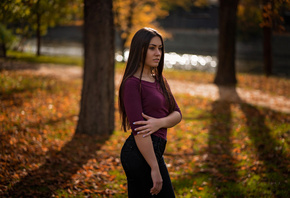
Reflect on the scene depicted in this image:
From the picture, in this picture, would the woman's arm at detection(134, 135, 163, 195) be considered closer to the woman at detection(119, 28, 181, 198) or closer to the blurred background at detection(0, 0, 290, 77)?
the woman at detection(119, 28, 181, 198)

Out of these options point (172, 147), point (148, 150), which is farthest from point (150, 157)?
point (172, 147)

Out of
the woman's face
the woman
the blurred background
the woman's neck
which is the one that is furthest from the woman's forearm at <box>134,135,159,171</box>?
the blurred background

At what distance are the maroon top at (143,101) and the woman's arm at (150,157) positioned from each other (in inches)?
3.5

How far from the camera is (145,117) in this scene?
2268 mm

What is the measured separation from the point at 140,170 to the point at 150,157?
6.6 inches

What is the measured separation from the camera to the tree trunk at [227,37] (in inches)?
528

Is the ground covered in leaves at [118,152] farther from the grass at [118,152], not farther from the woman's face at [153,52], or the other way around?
the woman's face at [153,52]

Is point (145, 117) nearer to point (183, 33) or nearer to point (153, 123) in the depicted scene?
point (153, 123)

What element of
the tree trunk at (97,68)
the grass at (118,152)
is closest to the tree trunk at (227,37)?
the grass at (118,152)

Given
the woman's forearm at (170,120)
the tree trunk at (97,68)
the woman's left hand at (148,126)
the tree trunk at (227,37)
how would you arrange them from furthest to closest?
the tree trunk at (227,37) → the tree trunk at (97,68) → the woman's forearm at (170,120) → the woman's left hand at (148,126)

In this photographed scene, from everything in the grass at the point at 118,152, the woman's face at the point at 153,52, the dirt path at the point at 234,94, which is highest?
the woman's face at the point at 153,52

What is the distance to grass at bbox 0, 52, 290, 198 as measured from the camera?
14.6ft

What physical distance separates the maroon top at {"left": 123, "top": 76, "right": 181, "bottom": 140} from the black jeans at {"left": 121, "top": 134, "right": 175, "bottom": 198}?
14 cm

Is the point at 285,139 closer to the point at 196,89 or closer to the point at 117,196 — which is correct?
the point at 117,196
